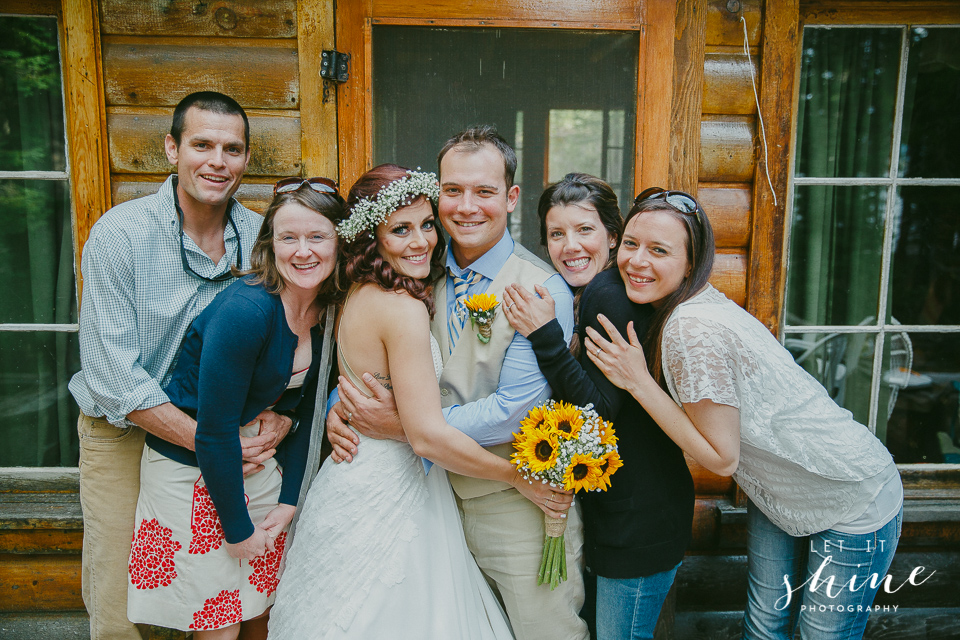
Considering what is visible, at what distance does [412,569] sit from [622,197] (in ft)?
6.10

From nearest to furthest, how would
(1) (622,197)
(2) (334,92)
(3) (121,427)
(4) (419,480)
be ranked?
(4) (419,480) → (3) (121,427) → (2) (334,92) → (1) (622,197)

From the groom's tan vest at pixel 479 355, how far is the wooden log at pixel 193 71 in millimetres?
1300

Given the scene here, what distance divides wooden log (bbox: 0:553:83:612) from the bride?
1.55 metres

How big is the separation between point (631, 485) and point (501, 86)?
5.99 ft

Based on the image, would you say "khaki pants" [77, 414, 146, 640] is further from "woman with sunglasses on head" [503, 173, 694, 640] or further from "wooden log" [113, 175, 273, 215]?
"woman with sunglasses on head" [503, 173, 694, 640]

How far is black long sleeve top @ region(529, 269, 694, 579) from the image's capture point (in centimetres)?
188

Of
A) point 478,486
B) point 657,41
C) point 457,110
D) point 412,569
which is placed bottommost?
point 412,569

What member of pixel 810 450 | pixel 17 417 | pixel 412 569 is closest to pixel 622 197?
pixel 810 450

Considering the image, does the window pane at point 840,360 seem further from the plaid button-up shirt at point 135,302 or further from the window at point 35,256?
the window at point 35,256

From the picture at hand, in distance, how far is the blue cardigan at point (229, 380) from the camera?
179cm

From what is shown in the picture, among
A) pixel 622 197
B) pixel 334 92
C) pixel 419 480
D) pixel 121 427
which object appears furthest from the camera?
pixel 622 197

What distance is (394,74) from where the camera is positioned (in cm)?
262

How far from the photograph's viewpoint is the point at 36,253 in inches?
110

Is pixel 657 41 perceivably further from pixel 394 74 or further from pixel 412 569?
pixel 412 569
